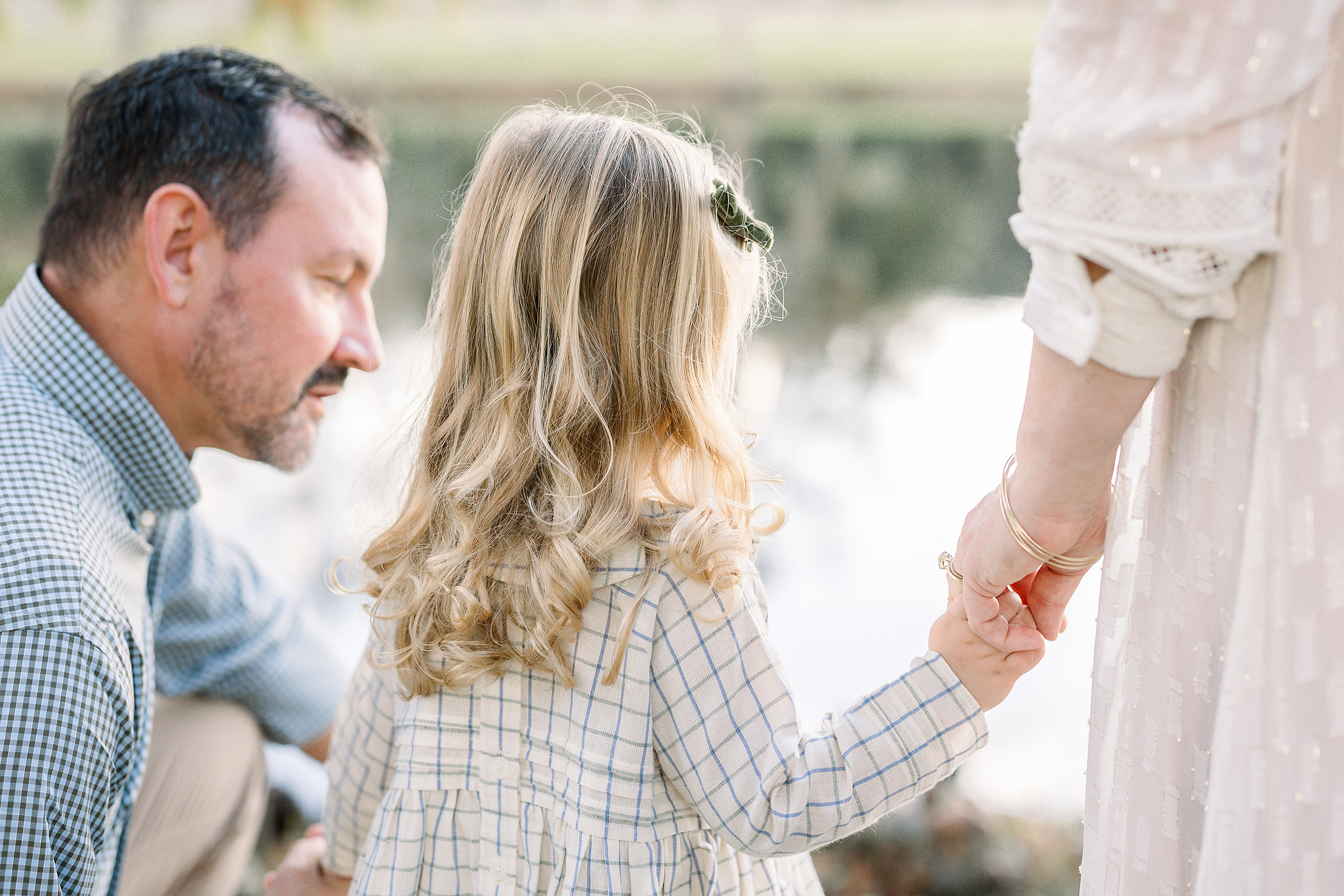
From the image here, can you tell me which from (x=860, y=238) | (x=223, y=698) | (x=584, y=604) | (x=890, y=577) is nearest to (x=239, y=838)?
(x=223, y=698)

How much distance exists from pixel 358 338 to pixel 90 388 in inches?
16.6

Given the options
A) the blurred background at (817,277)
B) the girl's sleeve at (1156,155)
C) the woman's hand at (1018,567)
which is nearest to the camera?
the girl's sleeve at (1156,155)

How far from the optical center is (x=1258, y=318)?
0.83 meters

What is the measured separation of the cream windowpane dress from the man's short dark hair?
1283mm

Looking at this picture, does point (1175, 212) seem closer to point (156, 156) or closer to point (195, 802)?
point (156, 156)

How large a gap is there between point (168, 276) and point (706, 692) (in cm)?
109

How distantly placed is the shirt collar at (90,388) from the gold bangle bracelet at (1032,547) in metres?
1.22

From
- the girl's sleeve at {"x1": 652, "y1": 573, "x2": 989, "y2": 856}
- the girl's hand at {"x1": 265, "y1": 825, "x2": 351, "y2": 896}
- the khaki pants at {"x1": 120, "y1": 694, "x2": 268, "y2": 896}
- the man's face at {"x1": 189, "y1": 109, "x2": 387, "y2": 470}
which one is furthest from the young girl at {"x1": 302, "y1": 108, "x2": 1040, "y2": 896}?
the khaki pants at {"x1": 120, "y1": 694, "x2": 268, "y2": 896}

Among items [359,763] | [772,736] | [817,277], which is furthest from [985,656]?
[817,277]

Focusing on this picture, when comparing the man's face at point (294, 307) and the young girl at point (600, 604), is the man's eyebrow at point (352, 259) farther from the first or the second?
the young girl at point (600, 604)

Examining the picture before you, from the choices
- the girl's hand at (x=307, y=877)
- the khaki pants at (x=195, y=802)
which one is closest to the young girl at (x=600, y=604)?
the girl's hand at (x=307, y=877)

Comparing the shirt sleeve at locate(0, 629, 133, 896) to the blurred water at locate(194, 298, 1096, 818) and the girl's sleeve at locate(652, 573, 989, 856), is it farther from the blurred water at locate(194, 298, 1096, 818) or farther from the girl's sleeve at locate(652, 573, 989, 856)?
the girl's sleeve at locate(652, 573, 989, 856)

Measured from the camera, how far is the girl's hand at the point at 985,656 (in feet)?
3.84

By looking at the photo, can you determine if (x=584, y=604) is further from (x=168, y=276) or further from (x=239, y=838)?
(x=239, y=838)
